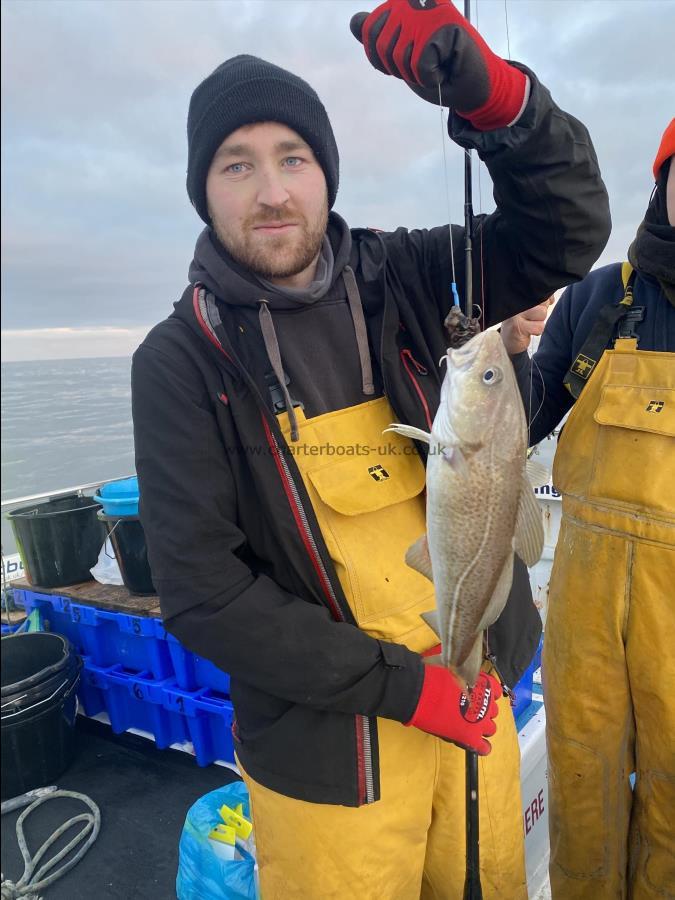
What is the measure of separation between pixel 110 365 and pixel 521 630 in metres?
10.0

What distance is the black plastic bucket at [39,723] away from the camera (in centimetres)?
349

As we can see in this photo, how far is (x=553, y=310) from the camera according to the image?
2.85 metres

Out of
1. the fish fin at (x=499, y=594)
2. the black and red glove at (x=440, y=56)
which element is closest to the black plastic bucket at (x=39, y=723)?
the fish fin at (x=499, y=594)

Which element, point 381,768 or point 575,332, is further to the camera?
point 575,332

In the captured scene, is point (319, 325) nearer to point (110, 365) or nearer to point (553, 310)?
point (553, 310)

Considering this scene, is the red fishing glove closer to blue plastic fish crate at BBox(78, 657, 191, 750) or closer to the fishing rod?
the fishing rod

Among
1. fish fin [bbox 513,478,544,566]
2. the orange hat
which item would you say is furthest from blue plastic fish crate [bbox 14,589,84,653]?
the orange hat

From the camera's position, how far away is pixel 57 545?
432 cm

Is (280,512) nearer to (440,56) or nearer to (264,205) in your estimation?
(264,205)

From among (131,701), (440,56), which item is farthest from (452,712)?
(131,701)

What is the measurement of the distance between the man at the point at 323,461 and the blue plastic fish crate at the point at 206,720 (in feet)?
5.25

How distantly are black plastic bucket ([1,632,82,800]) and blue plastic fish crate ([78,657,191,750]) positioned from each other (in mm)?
235

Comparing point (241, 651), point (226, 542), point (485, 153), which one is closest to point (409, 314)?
point (485, 153)

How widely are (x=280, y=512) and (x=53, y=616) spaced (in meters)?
3.48
